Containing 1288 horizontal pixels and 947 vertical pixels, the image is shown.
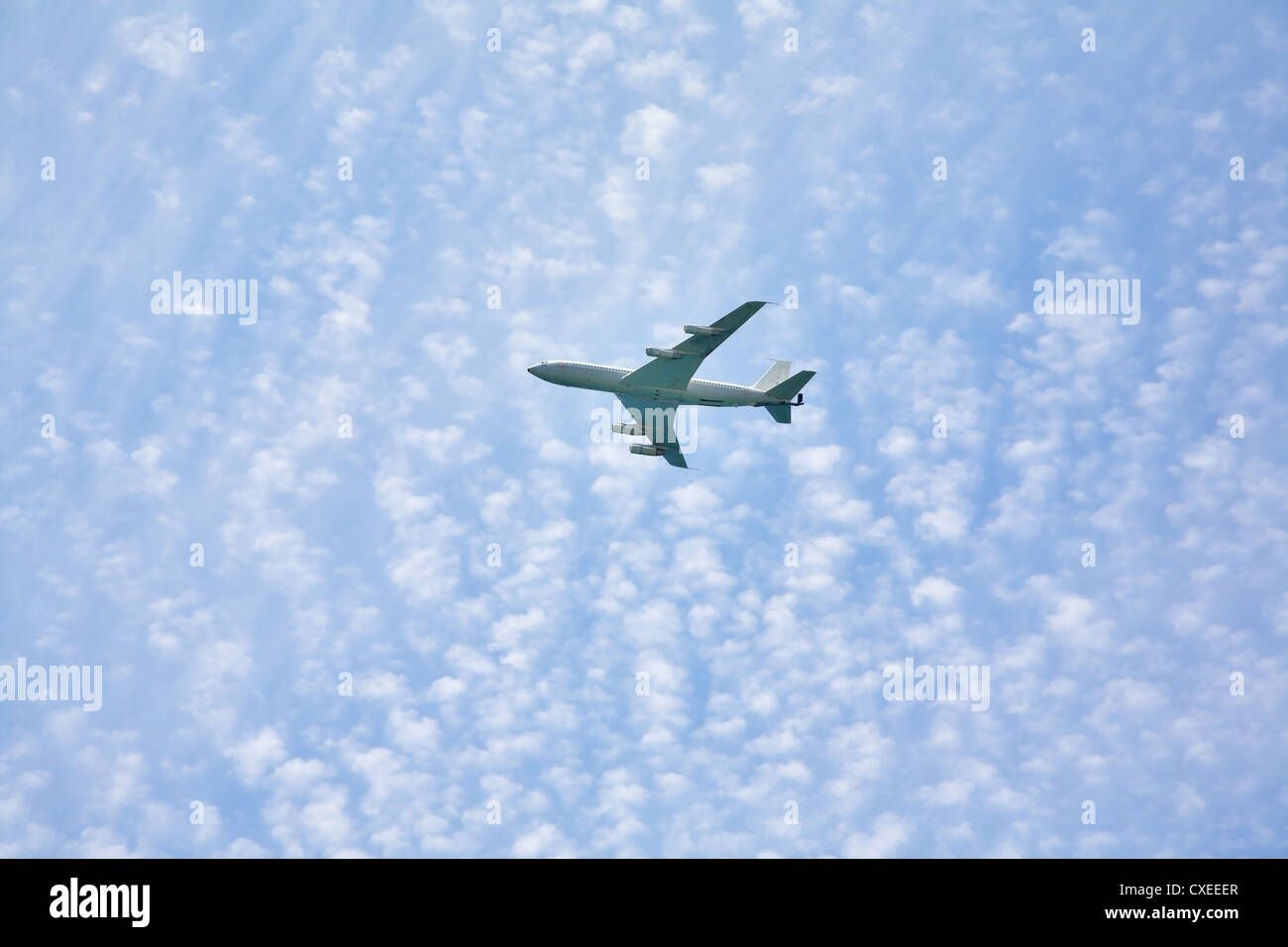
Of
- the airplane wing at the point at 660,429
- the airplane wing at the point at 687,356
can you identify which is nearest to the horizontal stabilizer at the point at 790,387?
the airplane wing at the point at 687,356

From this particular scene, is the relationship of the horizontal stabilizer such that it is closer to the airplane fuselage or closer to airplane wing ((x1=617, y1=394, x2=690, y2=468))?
the airplane fuselage

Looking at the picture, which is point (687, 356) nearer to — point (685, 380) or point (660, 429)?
point (685, 380)

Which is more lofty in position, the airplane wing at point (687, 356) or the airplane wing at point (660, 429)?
the airplane wing at point (687, 356)

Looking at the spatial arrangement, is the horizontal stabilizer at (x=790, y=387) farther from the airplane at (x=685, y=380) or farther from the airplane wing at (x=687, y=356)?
the airplane wing at (x=687, y=356)

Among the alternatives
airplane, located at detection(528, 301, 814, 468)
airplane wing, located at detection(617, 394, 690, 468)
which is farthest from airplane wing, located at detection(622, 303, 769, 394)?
airplane wing, located at detection(617, 394, 690, 468)
